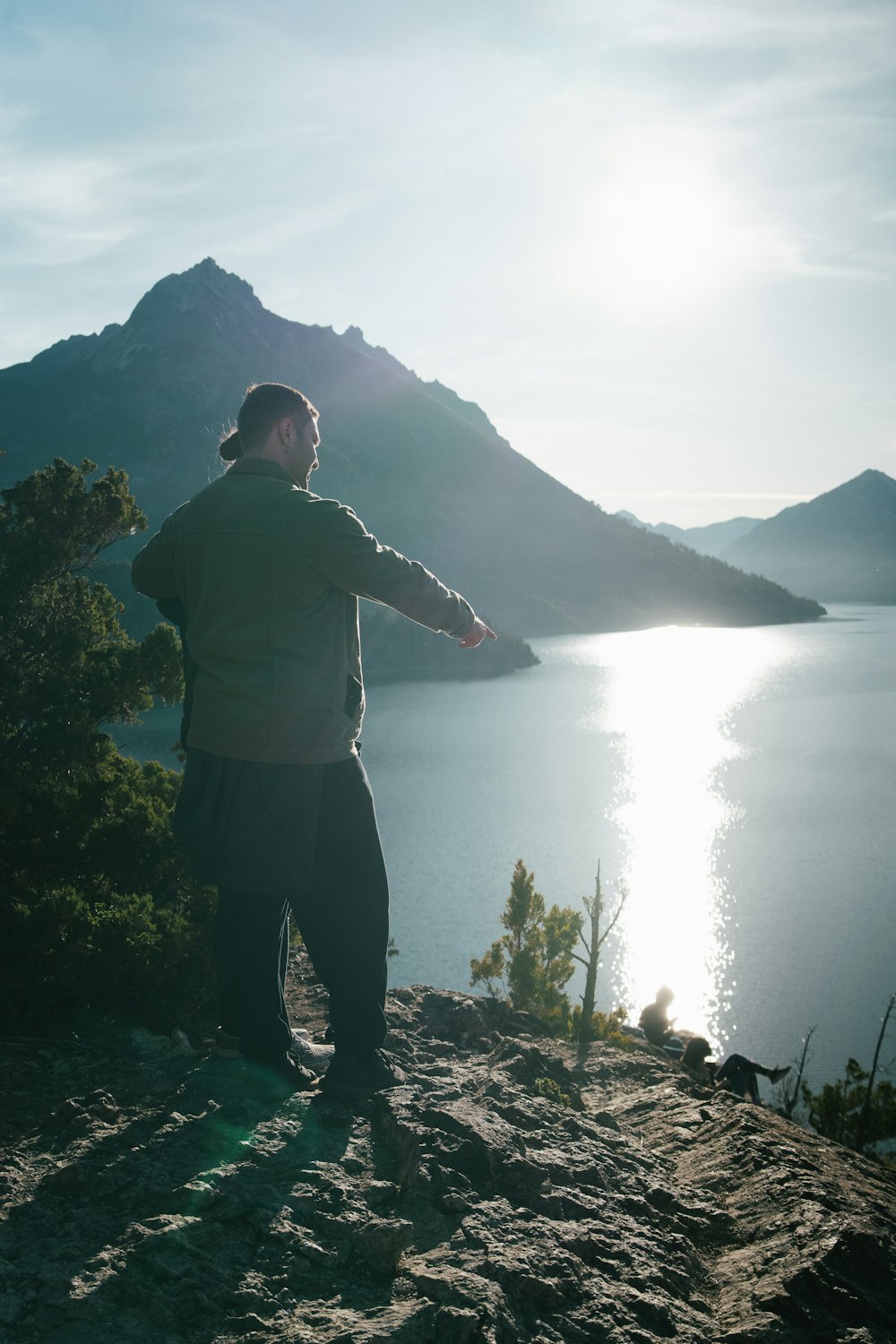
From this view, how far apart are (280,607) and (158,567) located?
555mm

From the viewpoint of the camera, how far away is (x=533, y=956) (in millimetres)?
19734

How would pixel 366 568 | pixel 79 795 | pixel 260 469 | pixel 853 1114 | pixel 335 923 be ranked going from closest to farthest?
pixel 366 568 < pixel 260 469 < pixel 335 923 < pixel 79 795 < pixel 853 1114

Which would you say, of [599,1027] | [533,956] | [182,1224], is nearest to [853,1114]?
[599,1027]

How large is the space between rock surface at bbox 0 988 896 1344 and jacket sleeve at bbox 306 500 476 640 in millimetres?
1833

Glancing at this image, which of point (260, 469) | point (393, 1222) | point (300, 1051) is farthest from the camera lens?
point (300, 1051)

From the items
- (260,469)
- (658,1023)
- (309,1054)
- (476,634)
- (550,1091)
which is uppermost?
(260,469)

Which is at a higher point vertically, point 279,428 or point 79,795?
point 279,428

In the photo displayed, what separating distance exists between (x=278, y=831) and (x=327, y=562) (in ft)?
3.04

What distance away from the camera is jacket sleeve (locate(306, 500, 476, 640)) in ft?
10.0

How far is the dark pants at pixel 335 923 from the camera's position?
130 inches

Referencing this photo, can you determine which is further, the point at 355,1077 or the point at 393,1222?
the point at 355,1077

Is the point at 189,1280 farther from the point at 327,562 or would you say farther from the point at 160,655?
the point at 160,655

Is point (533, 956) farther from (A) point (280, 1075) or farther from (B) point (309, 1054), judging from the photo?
(A) point (280, 1075)

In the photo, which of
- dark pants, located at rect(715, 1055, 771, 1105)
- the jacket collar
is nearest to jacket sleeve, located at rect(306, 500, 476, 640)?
the jacket collar
